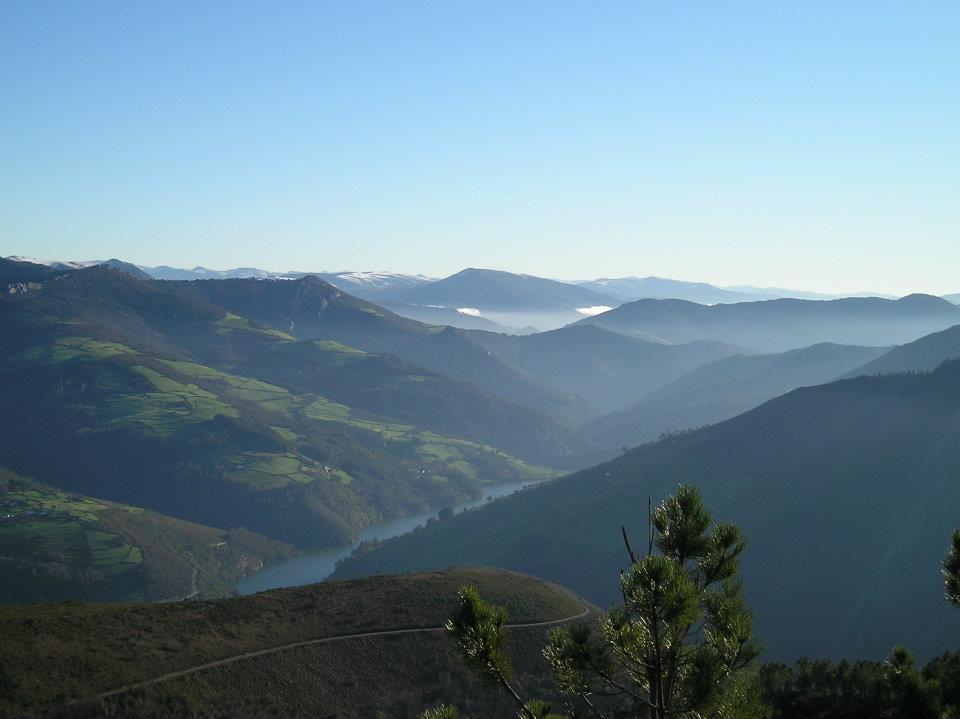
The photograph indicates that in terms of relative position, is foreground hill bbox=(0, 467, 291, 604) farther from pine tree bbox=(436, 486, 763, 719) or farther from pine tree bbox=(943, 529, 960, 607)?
pine tree bbox=(943, 529, 960, 607)

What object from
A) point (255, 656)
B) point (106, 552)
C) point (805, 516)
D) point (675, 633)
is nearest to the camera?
point (675, 633)

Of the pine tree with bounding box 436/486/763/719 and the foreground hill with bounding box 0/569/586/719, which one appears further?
the foreground hill with bounding box 0/569/586/719

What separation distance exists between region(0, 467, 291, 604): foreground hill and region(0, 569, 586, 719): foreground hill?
6606 cm

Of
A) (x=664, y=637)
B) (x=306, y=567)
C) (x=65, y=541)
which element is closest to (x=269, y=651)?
(x=664, y=637)

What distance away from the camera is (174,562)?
135625mm

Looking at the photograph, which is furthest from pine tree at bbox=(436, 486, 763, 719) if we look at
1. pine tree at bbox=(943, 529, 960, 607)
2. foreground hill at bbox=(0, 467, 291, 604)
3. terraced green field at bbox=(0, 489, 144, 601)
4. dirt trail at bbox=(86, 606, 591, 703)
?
terraced green field at bbox=(0, 489, 144, 601)

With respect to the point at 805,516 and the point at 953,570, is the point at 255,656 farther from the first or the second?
the point at 805,516

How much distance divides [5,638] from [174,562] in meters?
92.1

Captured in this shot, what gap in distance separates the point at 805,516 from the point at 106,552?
365ft

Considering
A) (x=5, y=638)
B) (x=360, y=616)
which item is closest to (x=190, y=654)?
(x=5, y=638)

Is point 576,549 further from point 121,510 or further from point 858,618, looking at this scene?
point 121,510

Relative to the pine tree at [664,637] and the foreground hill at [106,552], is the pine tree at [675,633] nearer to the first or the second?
the pine tree at [664,637]

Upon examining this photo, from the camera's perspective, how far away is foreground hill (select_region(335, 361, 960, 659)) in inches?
3627

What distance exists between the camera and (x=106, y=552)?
132 metres
